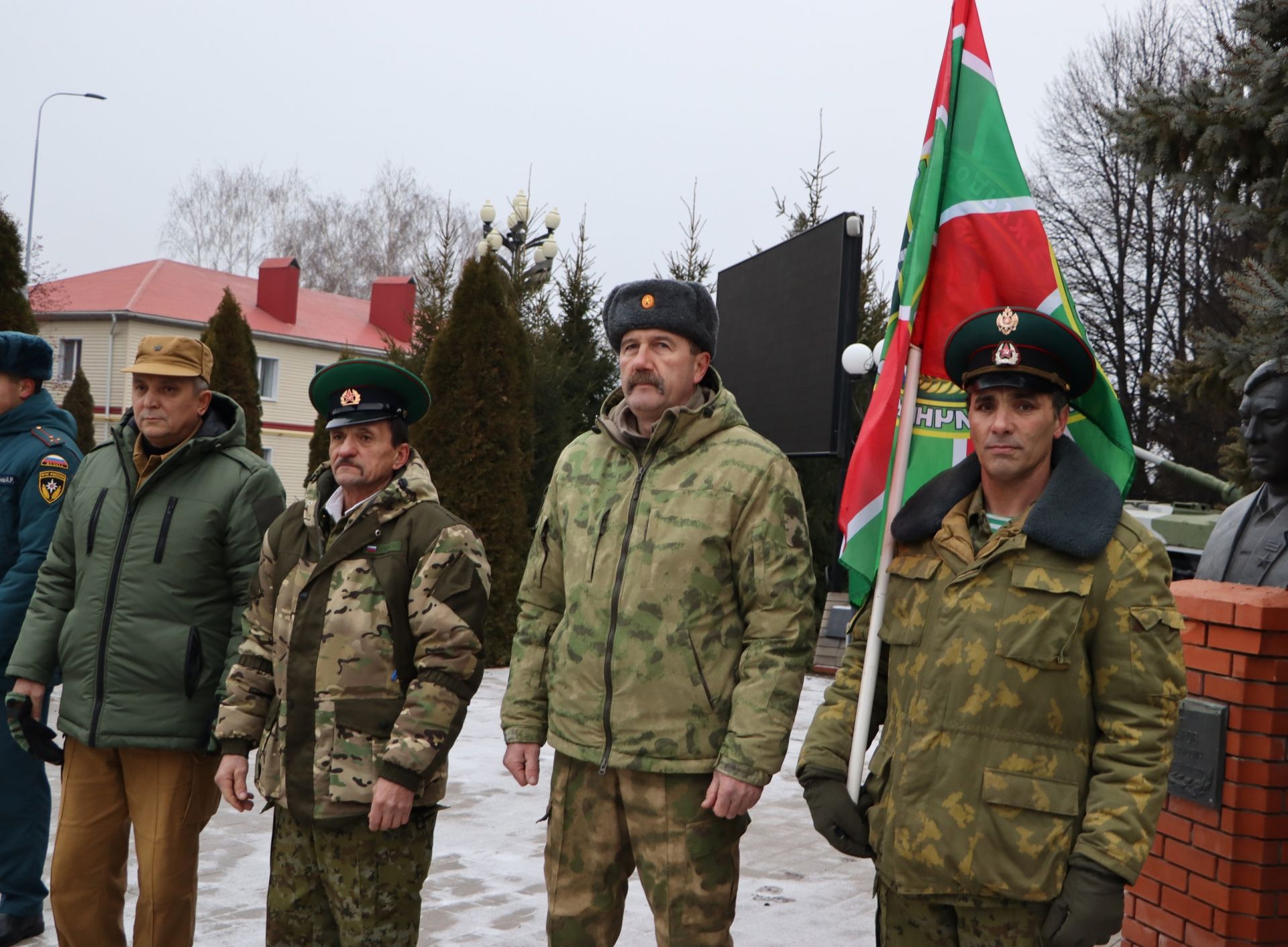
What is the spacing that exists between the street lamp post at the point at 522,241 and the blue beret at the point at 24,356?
1063cm

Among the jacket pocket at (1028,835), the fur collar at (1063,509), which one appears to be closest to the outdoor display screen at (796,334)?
the fur collar at (1063,509)

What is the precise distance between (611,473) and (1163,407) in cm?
2482

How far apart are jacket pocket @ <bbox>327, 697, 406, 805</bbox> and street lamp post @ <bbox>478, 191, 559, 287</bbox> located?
12.1 metres

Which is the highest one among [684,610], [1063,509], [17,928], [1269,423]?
[1269,423]

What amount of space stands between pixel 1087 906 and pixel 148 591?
265 centimetres

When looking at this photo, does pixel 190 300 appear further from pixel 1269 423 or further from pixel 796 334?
pixel 1269 423

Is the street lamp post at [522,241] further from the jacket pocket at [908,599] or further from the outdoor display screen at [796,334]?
the jacket pocket at [908,599]

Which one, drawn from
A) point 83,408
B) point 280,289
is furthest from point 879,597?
point 280,289

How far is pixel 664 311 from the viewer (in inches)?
123

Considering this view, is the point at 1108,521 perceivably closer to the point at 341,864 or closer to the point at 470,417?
the point at 341,864

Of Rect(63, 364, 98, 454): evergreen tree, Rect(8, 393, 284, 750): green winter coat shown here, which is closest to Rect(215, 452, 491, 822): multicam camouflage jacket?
Rect(8, 393, 284, 750): green winter coat

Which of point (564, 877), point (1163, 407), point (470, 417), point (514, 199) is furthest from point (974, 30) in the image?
point (1163, 407)

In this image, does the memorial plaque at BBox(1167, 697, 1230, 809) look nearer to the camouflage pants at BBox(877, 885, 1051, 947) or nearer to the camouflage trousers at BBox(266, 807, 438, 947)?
the camouflage pants at BBox(877, 885, 1051, 947)

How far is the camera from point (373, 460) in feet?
10.8
